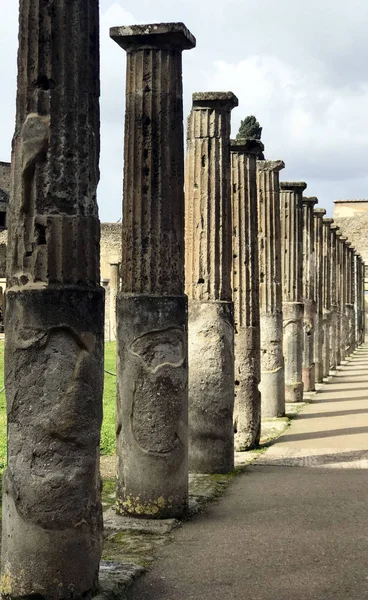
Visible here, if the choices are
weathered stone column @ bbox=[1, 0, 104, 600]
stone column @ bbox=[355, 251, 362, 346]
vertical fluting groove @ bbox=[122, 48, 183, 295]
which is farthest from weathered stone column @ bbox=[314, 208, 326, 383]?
stone column @ bbox=[355, 251, 362, 346]

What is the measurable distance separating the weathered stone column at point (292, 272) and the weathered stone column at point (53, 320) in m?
11.2

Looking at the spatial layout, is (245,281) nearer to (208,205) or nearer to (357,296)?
(208,205)

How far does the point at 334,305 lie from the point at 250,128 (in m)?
9.64

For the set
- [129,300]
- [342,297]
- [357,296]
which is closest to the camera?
[129,300]

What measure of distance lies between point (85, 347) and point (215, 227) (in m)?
4.34

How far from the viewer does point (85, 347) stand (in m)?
4.71

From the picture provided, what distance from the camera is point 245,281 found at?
10570 mm

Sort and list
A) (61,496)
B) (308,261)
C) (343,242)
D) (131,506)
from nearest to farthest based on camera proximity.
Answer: (61,496)
(131,506)
(308,261)
(343,242)

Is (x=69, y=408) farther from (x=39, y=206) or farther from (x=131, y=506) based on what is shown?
(x=131, y=506)

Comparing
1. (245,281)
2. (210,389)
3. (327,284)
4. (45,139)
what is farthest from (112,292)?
(45,139)

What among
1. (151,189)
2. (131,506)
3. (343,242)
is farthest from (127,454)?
(343,242)

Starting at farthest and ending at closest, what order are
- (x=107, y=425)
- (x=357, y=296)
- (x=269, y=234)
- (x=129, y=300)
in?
(x=357, y=296), (x=269, y=234), (x=107, y=425), (x=129, y=300)

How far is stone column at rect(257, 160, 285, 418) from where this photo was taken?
13.0 m

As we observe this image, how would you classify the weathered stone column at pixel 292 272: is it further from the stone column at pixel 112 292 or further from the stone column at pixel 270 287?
the stone column at pixel 112 292
